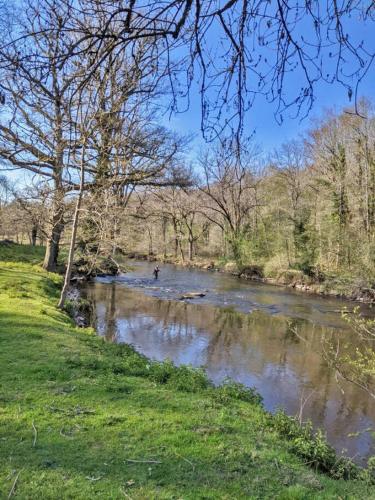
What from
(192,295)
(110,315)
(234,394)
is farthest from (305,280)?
(234,394)

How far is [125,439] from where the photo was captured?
13.5ft

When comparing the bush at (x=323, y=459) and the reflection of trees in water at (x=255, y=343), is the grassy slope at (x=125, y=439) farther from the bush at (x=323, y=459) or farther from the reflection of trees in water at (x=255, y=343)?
the reflection of trees in water at (x=255, y=343)

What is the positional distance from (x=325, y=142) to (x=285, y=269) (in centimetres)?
962

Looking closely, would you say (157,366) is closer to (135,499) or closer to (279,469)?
(279,469)

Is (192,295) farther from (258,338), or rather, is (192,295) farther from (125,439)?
(125,439)

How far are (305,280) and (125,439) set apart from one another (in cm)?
2451

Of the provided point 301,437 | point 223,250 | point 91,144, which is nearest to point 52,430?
point 301,437

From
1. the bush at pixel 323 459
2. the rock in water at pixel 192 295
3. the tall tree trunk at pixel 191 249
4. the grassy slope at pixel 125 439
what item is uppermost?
the tall tree trunk at pixel 191 249

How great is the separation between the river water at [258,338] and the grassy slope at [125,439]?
1.56 metres

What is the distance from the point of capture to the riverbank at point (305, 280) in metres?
22.1

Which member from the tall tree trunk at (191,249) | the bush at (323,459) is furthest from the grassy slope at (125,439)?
the tall tree trunk at (191,249)

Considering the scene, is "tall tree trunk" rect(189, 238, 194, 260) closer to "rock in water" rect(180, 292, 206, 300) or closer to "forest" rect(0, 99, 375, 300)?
"forest" rect(0, 99, 375, 300)

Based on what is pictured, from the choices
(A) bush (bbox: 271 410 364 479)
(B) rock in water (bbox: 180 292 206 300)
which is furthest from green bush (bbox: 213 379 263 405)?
(B) rock in water (bbox: 180 292 206 300)

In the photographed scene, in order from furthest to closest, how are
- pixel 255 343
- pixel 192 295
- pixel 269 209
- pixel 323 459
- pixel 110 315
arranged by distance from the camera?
1. pixel 269 209
2. pixel 192 295
3. pixel 110 315
4. pixel 255 343
5. pixel 323 459
